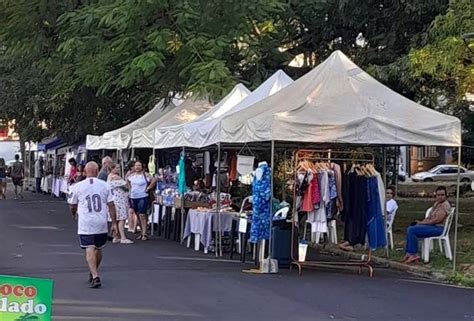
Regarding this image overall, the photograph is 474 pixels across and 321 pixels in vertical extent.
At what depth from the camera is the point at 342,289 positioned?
12.7 m

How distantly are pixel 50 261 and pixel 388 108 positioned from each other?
632 centimetres

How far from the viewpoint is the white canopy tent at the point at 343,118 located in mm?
13977

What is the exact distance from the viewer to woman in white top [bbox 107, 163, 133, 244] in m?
19.3

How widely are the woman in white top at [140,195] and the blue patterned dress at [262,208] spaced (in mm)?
6015

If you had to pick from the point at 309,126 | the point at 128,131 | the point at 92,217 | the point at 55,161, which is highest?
the point at 128,131

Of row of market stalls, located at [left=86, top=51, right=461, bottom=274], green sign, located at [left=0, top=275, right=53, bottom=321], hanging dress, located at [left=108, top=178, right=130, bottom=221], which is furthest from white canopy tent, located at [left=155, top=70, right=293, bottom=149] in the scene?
green sign, located at [left=0, top=275, right=53, bottom=321]

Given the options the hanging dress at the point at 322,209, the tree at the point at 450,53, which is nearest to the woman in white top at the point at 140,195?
the hanging dress at the point at 322,209

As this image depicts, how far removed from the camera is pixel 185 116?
2297 centimetres

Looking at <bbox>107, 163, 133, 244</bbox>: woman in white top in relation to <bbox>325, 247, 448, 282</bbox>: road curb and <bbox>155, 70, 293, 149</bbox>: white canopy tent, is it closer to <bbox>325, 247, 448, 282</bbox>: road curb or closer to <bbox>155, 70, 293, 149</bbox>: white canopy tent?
<bbox>155, 70, 293, 149</bbox>: white canopy tent

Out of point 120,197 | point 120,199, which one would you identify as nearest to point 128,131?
point 120,197

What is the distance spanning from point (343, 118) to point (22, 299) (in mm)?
8855

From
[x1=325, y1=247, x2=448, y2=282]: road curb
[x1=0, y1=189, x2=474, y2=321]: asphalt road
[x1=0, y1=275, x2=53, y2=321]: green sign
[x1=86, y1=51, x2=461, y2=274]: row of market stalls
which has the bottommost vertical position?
[x1=0, y1=189, x2=474, y2=321]: asphalt road

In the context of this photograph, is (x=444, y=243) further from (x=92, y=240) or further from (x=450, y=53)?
(x=92, y=240)

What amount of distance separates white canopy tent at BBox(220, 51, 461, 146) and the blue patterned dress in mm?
668
